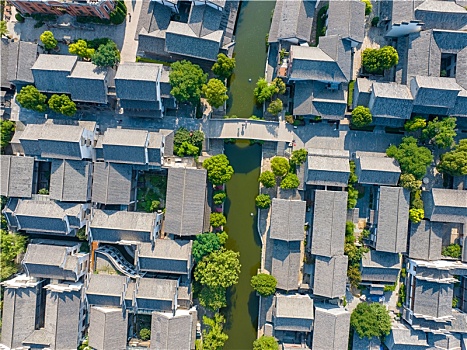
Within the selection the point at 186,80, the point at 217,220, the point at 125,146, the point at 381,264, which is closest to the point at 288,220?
the point at 217,220

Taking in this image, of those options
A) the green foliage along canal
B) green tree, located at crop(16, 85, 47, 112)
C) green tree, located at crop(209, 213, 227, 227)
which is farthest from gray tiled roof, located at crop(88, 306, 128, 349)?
green tree, located at crop(16, 85, 47, 112)

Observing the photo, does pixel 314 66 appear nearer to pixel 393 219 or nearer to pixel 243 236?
pixel 393 219

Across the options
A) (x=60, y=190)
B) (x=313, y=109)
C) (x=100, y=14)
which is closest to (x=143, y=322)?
(x=60, y=190)

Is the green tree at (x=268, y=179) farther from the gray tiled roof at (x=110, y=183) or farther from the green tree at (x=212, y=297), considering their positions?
the gray tiled roof at (x=110, y=183)

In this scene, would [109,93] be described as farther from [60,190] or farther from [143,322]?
[143,322]

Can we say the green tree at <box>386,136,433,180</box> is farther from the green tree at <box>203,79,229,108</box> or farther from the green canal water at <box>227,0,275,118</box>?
the green tree at <box>203,79,229,108</box>

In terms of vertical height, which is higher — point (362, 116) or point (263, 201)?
point (362, 116)

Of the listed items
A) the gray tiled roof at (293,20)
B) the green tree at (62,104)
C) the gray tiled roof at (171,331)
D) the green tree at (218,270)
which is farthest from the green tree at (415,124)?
the green tree at (62,104)

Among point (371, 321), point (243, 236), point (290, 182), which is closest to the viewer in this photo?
point (371, 321)
